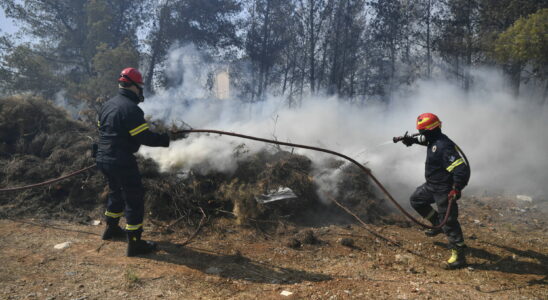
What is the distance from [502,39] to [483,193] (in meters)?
4.98

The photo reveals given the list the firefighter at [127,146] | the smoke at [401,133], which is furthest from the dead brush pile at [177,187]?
the firefighter at [127,146]

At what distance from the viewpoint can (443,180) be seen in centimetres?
418

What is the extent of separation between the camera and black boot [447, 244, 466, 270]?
388 centimetres

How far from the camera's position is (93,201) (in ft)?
18.4

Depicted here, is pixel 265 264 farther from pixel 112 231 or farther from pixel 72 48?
pixel 72 48

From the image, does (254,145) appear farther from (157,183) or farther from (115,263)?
(115,263)

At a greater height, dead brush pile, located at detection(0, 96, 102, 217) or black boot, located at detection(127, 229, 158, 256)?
dead brush pile, located at detection(0, 96, 102, 217)

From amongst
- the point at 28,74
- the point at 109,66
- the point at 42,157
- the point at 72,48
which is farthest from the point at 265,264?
the point at 72,48

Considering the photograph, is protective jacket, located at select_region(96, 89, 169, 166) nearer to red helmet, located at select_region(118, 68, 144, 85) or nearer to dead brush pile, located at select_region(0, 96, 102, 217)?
red helmet, located at select_region(118, 68, 144, 85)

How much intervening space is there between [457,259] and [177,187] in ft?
13.9

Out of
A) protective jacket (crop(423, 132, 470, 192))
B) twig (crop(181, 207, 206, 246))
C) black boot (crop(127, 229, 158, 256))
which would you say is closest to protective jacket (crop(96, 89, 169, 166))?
black boot (crop(127, 229, 158, 256))

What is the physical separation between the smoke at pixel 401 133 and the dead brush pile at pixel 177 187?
1.04 ft

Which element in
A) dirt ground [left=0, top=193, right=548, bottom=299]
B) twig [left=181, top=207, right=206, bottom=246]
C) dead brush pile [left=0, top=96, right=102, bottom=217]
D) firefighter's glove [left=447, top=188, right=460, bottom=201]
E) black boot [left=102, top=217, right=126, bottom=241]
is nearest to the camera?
dirt ground [left=0, top=193, right=548, bottom=299]

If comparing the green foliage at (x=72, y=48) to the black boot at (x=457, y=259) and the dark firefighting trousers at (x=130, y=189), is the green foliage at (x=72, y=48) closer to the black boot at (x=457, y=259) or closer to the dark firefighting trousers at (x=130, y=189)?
the dark firefighting trousers at (x=130, y=189)
